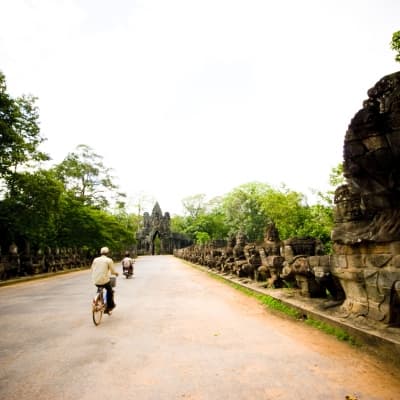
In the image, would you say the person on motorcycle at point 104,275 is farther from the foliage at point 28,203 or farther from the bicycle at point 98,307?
the foliage at point 28,203

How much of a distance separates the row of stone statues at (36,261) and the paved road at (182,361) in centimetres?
1071

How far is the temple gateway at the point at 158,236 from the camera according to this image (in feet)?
201

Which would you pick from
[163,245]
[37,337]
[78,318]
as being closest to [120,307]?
[78,318]

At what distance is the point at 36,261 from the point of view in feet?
60.2

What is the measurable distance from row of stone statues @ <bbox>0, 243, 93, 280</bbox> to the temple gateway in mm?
33796

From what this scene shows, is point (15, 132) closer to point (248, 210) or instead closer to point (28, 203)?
point (28, 203)

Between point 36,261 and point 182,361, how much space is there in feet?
59.0

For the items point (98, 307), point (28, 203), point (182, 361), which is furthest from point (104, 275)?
point (28, 203)

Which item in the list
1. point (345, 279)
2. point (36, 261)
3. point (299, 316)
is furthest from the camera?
point (36, 261)

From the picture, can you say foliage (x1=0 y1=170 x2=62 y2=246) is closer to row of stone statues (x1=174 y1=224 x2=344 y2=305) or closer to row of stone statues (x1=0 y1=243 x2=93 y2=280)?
row of stone statues (x1=0 y1=243 x2=93 y2=280)

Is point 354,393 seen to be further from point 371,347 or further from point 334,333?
point 334,333

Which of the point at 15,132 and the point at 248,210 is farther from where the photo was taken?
the point at 248,210

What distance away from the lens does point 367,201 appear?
4418 mm

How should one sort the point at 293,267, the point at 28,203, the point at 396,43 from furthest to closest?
the point at 28,203 → the point at 396,43 → the point at 293,267
